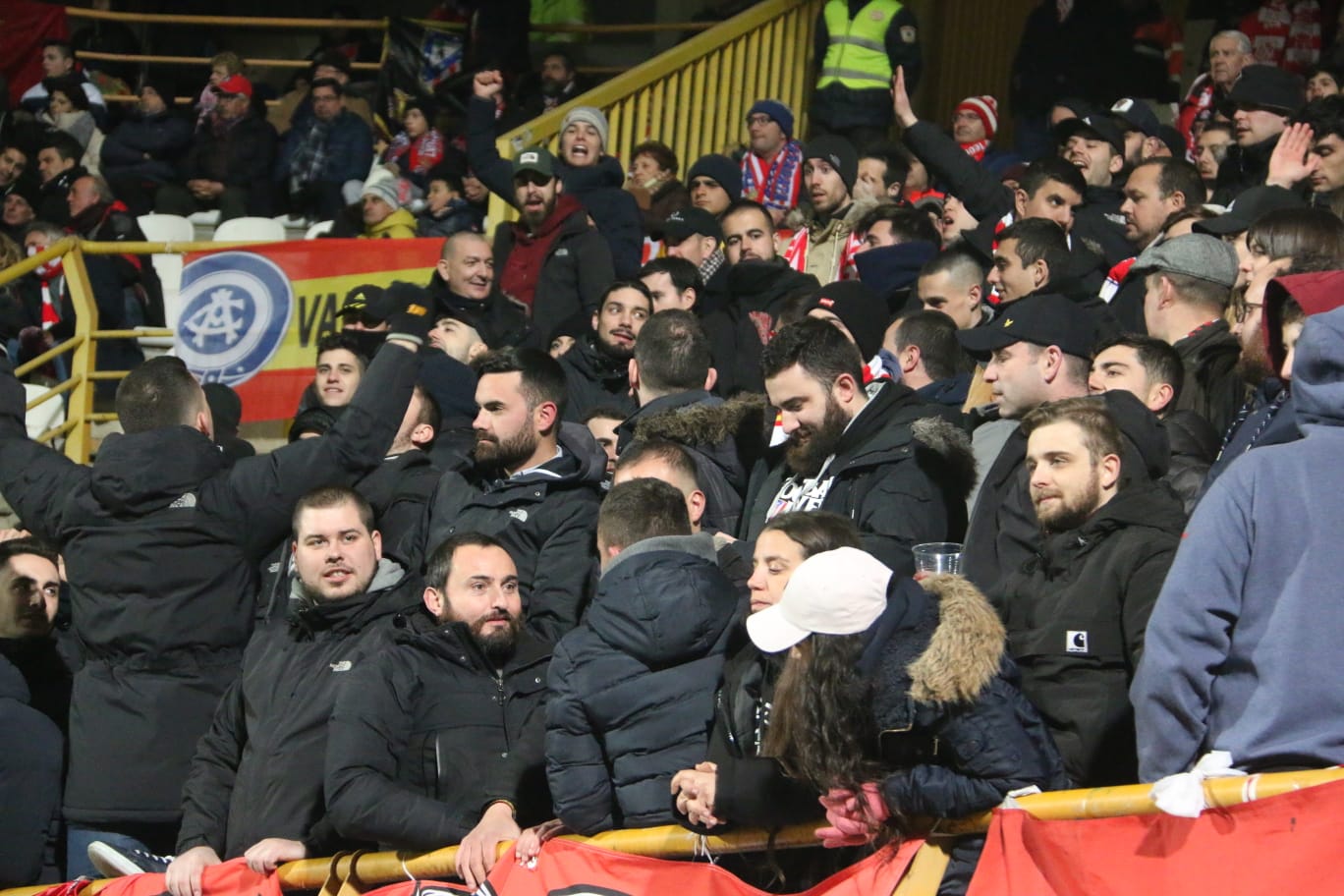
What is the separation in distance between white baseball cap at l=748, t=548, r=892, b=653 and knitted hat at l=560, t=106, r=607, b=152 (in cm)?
792

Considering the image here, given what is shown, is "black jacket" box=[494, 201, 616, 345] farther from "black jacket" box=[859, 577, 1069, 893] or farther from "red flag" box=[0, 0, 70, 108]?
"red flag" box=[0, 0, 70, 108]

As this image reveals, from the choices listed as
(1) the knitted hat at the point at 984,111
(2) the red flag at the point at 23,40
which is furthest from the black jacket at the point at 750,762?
(2) the red flag at the point at 23,40

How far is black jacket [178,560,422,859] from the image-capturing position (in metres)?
6.17

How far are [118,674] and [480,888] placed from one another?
7.14ft

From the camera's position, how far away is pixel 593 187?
1144cm

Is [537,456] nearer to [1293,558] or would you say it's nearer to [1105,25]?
[1293,558]

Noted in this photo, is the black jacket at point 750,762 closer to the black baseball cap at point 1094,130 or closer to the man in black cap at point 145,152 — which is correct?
the black baseball cap at point 1094,130

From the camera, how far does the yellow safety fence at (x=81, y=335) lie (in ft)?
36.4

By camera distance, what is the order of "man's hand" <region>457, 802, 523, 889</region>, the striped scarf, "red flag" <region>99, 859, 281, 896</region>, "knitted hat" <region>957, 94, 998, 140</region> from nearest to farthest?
"man's hand" <region>457, 802, 523, 889</region>, "red flag" <region>99, 859, 281, 896</region>, the striped scarf, "knitted hat" <region>957, 94, 998, 140</region>

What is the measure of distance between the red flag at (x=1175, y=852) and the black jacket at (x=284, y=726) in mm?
2448

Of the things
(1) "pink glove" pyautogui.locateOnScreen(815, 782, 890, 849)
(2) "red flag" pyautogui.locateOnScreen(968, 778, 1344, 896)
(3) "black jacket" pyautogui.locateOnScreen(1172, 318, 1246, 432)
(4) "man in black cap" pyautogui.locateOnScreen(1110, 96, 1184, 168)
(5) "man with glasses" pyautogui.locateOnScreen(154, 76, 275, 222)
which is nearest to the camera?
(2) "red flag" pyautogui.locateOnScreen(968, 778, 1344, 896)

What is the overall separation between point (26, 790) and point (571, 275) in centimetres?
447

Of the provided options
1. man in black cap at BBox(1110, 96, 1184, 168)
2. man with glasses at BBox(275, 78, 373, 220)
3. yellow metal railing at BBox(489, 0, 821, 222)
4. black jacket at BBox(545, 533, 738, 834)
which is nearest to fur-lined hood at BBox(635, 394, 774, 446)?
black jacket at BBox(545, 533, 738, 834)

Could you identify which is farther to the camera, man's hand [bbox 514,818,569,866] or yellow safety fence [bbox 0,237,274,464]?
yellow safety fence [bbox 0,237,274,464]
